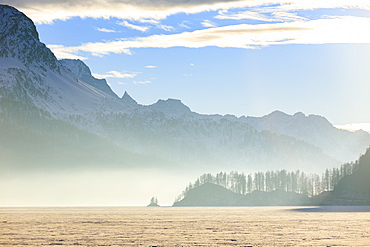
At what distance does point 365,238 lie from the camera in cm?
15800

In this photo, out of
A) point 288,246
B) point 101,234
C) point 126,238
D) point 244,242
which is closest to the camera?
point 288,246

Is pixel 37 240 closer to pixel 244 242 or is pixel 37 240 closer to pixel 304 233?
pixel 244 242

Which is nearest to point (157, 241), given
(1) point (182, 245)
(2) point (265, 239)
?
(1) point (182, 245)

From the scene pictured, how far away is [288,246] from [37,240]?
61518 mm

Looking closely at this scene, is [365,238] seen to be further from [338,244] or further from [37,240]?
[37,240]

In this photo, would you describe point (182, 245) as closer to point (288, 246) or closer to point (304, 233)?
point (288, 246)

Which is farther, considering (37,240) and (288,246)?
(37,240)

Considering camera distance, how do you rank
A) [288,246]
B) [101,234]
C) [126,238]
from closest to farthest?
[288,246], [126,238], [101,234]

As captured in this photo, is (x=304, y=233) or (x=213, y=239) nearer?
(x=213, y=239)

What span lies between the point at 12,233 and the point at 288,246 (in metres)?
83.7

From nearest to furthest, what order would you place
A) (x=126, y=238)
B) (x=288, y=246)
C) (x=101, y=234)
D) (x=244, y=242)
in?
1. (x=288, y=246)
2. (x=244, y=242)
3. (x=126, y=238)
4. (x=101, y=234)

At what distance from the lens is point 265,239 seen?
159000 mm

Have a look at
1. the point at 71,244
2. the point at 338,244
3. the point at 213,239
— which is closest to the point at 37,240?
the point at 71,244

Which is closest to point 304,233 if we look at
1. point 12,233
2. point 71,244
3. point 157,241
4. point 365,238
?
point 365,238
